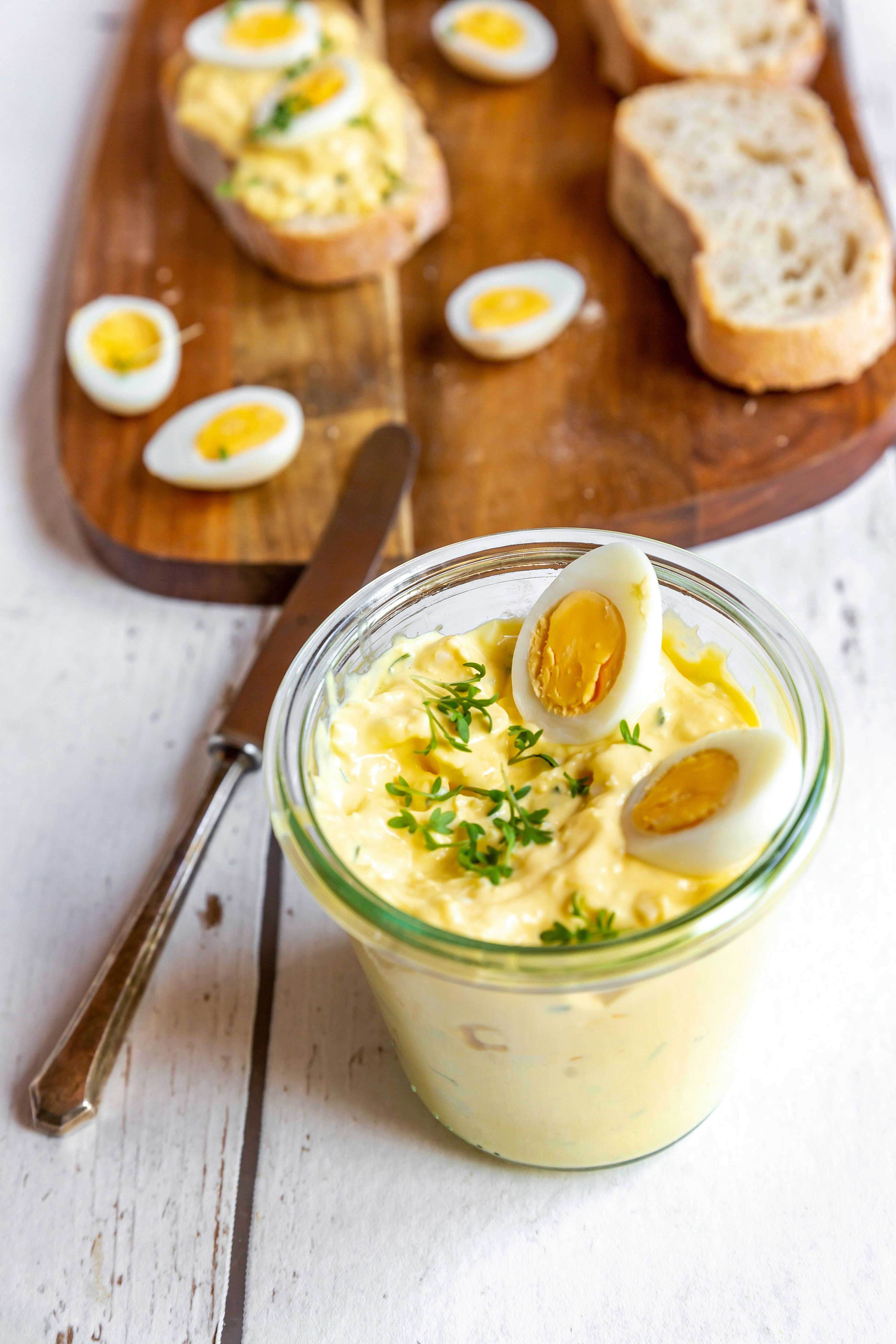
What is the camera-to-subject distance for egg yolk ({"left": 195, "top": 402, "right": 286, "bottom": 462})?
8.70ft

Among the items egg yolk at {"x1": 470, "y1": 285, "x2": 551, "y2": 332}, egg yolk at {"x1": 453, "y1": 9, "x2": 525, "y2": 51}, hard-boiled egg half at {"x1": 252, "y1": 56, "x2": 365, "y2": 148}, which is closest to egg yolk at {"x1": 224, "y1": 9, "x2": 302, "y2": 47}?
hard-boiled egg half at {"x1": 252, "y1": 56, "x2": 365, "y2": 148}

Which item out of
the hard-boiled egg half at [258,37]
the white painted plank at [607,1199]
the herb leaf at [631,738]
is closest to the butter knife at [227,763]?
the white painted plank at [607,1199]

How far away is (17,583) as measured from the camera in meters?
2.71

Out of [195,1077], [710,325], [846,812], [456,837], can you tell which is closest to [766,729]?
[456,837]

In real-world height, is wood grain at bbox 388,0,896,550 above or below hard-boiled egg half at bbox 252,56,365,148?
below

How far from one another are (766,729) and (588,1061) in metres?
0.50

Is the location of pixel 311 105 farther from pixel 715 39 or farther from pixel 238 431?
pixel 715 39

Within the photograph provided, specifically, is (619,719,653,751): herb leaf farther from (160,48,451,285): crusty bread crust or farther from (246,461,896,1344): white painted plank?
(160,48,451,285): crusty bread crust

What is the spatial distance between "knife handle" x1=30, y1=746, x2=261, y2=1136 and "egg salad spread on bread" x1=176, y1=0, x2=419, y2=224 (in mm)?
1807

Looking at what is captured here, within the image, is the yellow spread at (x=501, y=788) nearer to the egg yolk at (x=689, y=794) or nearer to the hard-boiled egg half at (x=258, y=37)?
the egg yolk at (x=689, y=794)

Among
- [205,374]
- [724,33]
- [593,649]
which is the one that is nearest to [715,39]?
[724,33]

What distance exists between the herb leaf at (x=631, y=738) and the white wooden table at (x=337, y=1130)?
0.65 m

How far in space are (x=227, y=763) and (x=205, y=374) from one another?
1.21 m

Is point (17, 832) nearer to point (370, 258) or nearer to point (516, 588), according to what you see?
point (516, 588)
